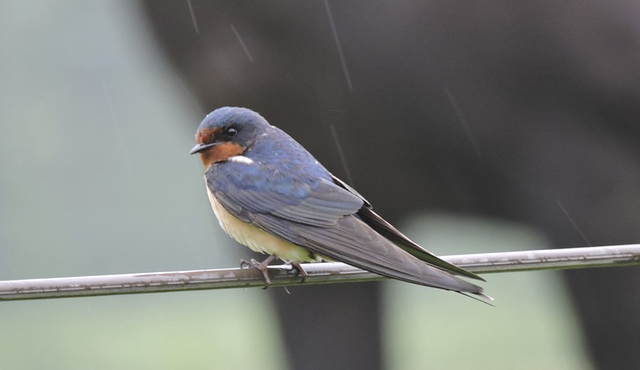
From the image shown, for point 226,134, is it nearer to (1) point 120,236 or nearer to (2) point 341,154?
(2) point 341,154

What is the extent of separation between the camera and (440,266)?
1708 millimetres

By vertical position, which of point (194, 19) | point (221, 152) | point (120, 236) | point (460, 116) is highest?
point (120, 236)

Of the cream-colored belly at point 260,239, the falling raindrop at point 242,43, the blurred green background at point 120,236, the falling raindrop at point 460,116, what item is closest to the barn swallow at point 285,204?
the cream-colored belly at point 260,239

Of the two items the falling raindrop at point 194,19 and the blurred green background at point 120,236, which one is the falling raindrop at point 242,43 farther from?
the blurred green background at point 120,236

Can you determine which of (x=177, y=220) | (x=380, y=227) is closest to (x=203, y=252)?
(x=177, y=220)

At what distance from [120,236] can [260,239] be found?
5890 millimetres

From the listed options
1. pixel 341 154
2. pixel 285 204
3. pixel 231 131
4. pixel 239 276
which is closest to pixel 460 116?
pixel 341 154

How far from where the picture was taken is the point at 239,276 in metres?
1.70

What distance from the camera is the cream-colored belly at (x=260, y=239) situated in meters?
2.04

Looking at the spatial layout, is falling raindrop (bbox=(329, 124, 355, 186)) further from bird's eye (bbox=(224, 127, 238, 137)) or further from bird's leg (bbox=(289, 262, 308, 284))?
bird's leg (bbox=(289, 262, 308, 284))

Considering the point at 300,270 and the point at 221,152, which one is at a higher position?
the point at 221,152

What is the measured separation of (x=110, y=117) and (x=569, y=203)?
5.92 m

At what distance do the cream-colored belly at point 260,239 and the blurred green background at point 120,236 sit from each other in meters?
2.79

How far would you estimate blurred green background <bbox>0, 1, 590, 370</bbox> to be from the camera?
586 centimetres
